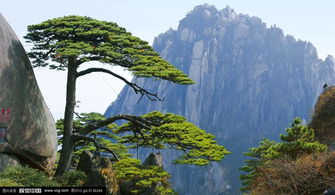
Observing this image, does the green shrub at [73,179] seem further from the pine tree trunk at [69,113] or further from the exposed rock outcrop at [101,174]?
the pine tree trunk at [69,113]

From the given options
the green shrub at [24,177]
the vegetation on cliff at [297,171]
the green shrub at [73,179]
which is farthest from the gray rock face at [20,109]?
the vegetation on cliff at [297,171]

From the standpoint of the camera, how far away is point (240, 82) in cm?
14388

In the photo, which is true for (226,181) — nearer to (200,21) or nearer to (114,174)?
(200,21)

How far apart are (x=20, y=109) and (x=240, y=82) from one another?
135 m

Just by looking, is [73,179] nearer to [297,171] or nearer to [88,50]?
[88,50]

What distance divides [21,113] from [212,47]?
13953cm

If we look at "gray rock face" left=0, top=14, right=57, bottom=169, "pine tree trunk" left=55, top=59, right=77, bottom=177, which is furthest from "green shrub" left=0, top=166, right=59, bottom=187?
"pine tree trunk" left=55, top=59, right=77, bottom=177

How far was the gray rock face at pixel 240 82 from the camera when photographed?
5330 inches

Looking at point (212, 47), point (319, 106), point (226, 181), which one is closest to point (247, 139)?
point (226, 181)

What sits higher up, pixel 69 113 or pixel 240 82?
pixel 240 82

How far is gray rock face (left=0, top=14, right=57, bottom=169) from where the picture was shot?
1338 cm

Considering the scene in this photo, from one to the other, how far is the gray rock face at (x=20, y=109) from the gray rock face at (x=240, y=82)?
110m

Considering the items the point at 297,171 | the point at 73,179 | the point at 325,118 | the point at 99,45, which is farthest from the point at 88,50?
the point at 325,118

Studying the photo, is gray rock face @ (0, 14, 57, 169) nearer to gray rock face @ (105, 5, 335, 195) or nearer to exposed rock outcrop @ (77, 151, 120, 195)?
exposed rock outcrop @ (77, 151, 120, 195)
